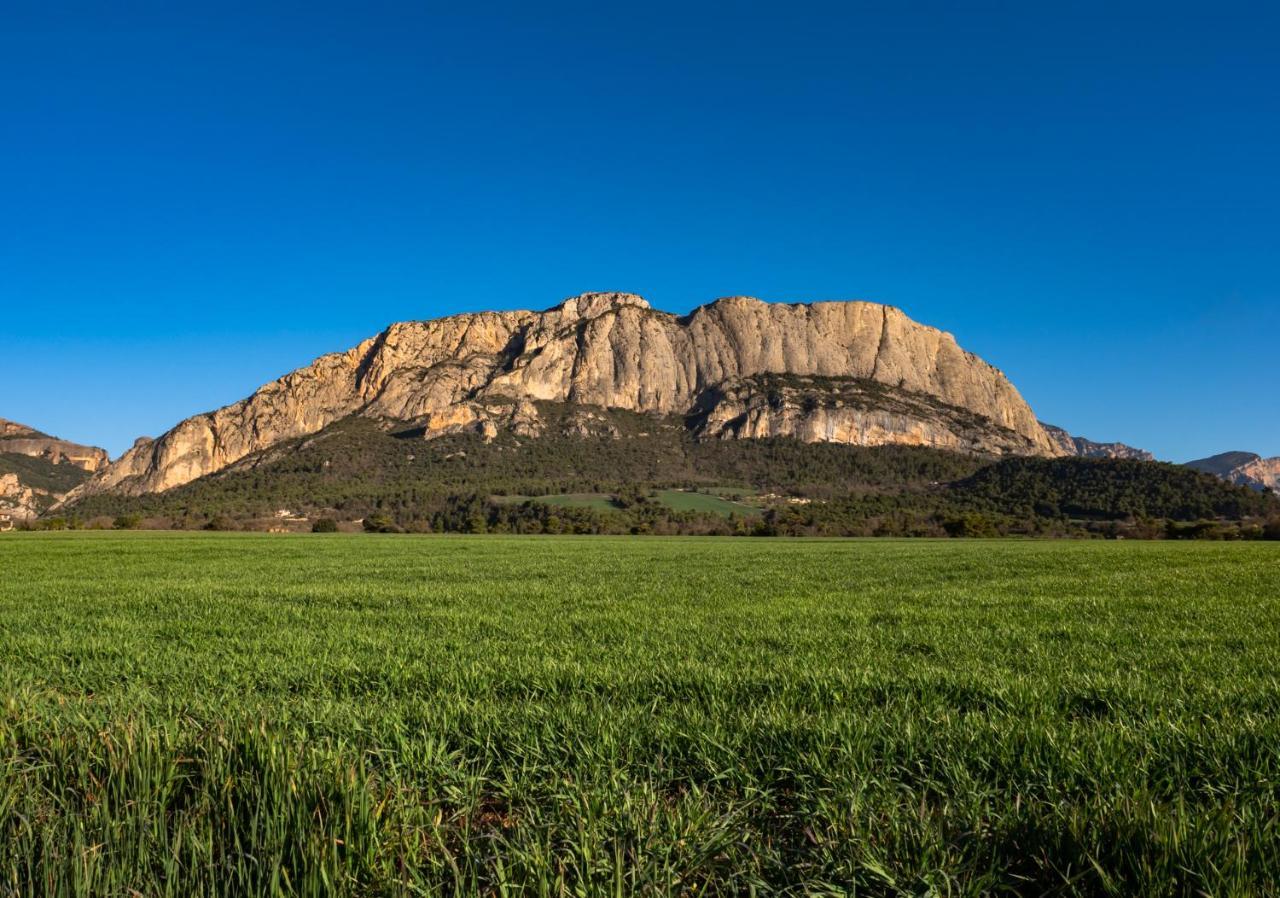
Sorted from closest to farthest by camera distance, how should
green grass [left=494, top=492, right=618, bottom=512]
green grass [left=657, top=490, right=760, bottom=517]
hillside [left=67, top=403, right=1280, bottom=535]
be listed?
1. hillside [left=67, top=403, right=1280, bottom=535]
2. green grass [left=494, top=492, right=618, bottom=512]
3. green grass [left=657, top=490, right=760, bottom=517]

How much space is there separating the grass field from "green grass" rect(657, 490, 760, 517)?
368ft

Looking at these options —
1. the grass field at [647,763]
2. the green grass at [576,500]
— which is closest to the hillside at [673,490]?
the green grass at [576,500]

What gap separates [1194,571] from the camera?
18.5 m

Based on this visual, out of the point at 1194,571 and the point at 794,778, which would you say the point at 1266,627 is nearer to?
the point at 794,778

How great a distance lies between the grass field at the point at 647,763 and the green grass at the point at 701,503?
112256mm

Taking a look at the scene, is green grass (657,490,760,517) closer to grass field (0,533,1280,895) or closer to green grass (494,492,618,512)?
green grass (494,492,618,512)

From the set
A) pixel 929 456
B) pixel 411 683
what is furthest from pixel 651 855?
pixel 929 456

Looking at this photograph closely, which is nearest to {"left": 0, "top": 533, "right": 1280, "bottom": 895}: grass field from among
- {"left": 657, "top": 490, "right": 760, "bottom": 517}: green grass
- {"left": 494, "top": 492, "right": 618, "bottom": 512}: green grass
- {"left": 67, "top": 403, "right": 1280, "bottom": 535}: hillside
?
{"left": 67, "top": 403, "right": 1280, "bottom": 535}: hillside

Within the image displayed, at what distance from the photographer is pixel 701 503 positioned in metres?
134

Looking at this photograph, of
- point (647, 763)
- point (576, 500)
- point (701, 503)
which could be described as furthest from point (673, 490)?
point (647, 763)

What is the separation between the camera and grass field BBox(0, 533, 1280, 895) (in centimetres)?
239

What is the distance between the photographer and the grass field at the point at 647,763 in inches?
94.0

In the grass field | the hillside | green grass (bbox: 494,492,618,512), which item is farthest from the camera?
green grass (bbox: 494,492,618,512)

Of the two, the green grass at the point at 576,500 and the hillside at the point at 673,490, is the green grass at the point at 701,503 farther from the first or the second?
the green grass at the point at 576,500
